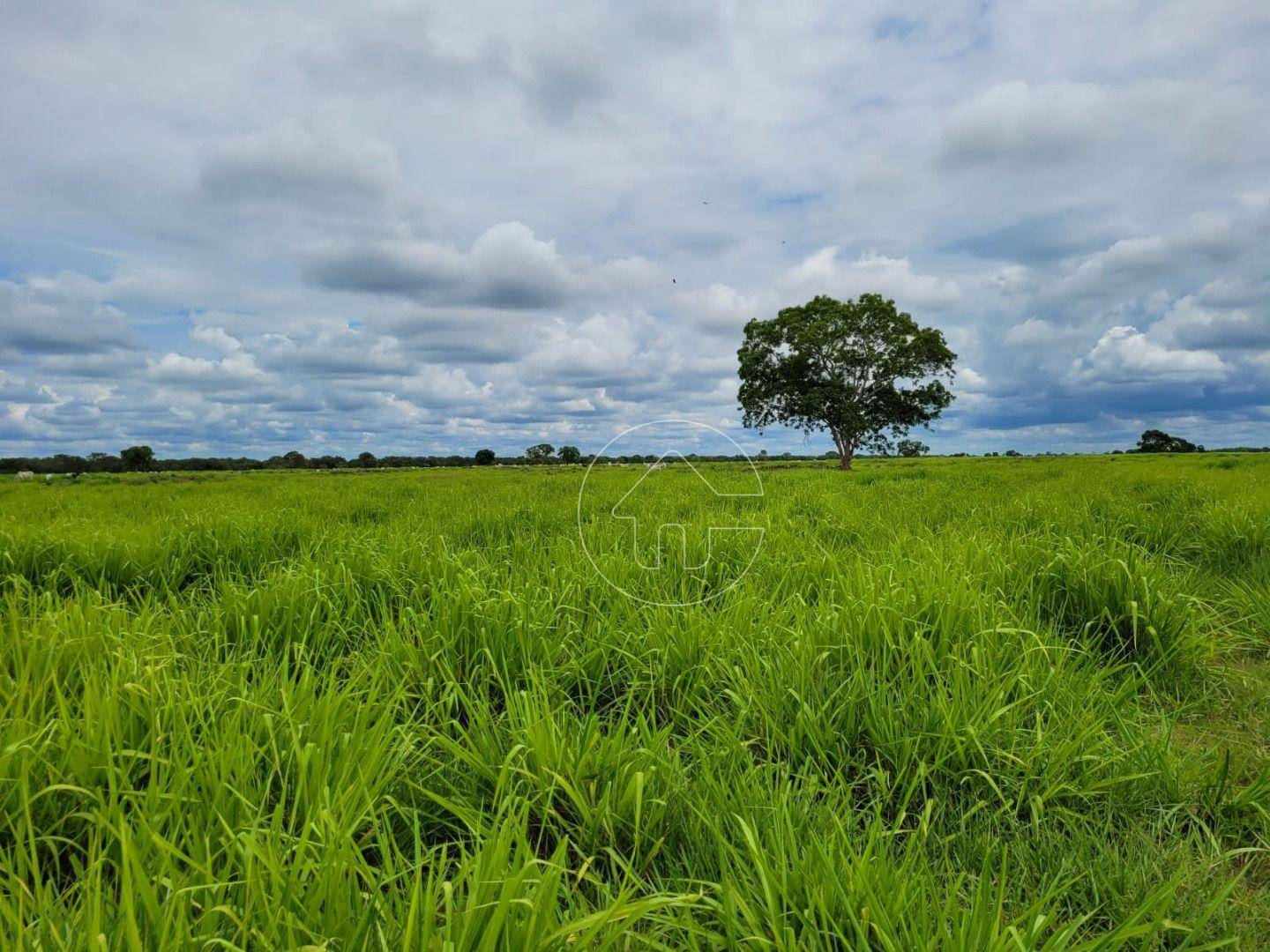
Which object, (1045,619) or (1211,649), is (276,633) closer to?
(1045,619)

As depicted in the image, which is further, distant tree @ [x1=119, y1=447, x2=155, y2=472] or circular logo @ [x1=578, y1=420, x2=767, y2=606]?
distant tree @ [x1=119, y1=447, x2=155, y2=472]

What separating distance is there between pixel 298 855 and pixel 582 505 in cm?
651

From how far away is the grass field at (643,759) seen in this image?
5.13ft

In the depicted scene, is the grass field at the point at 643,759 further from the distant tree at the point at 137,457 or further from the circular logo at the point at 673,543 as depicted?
the distant tree at the point at 137,457

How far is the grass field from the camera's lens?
156 centimetres

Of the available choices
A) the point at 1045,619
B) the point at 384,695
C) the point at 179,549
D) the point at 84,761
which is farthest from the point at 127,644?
the point at 1045,619

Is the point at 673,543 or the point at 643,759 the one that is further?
the point at 673,543

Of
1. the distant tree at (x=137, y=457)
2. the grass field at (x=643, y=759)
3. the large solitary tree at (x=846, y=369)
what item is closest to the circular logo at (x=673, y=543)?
the grass field at (x=643, y=759)

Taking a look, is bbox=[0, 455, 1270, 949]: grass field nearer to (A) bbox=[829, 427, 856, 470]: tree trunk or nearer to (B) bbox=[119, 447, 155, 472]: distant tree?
(A) bbox=[829, 427, 856, 470]: tree trunk

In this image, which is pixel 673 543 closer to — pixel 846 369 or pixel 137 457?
pixel 846 369

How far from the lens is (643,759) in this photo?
2221 millimetres

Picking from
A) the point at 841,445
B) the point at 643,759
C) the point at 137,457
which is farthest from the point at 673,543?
the point at 137,457

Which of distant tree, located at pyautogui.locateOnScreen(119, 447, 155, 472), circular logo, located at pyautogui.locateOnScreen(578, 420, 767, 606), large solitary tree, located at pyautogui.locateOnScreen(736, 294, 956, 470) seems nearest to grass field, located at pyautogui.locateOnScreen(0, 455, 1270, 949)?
circular logo, located at pyautogui.locateOnScreen(578, 420, 767, 606)

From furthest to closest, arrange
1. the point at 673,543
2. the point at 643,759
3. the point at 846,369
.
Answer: the point at 846,369 → the point at 673,543 → the point at 643,759
